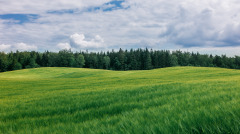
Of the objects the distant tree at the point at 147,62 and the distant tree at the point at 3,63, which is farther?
the distant tree at the point at 147,62

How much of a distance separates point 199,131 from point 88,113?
3299 millimetres

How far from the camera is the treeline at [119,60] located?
122375mm

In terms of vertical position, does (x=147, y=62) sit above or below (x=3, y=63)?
above

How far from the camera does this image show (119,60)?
5212 inches

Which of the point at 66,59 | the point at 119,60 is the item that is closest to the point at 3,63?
the point at 66,59

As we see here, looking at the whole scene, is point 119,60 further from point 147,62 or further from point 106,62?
point 147,62

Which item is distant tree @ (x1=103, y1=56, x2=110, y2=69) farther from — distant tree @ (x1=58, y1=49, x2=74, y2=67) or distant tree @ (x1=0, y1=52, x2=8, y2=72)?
distant tree @ (x1=0, y1=52, x2=8, y2=72)

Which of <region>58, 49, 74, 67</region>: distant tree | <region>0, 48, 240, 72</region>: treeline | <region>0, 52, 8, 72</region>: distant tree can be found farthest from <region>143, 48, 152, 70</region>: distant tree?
<region>0, 52, 8, 72</region>: distant tree

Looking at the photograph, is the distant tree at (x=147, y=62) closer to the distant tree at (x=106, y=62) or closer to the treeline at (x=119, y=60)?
the treeline at (x=119, y=60)

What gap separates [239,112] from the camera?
7.14 feet

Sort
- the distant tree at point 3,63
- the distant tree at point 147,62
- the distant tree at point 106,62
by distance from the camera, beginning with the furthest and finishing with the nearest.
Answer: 1. the distant tree at point 106,62
2. the distant tree at point 147,62
3. the distant tree at point 3,63

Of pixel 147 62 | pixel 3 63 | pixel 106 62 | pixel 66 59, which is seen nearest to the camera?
pixel 3 63

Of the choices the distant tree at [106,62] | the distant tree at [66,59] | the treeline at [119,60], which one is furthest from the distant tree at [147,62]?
the distant tree at [66,59]

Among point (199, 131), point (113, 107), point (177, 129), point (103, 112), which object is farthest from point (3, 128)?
point (199, 131)
